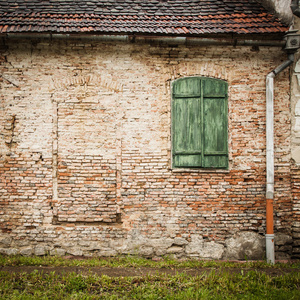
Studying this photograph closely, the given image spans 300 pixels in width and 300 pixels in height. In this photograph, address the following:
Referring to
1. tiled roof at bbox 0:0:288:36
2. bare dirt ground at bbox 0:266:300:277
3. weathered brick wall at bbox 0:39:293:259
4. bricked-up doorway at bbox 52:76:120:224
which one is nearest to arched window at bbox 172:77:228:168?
weathered brick wall at bbox 0:39:293:259

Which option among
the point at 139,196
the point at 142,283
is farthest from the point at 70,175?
the point at 142,283

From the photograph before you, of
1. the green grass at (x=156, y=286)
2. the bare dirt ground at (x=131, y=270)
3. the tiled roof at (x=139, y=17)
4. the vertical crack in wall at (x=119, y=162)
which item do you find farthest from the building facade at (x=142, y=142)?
the green grass at (x=156, y=286)

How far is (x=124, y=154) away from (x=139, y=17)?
9.97 ft

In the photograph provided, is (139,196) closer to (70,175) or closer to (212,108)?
(70,175)

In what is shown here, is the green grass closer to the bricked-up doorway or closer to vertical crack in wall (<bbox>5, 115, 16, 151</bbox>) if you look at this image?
the bricked-up doorway

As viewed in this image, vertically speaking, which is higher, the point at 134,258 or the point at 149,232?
the point at 149,232

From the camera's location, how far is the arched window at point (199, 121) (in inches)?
245

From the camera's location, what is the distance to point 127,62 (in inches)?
248

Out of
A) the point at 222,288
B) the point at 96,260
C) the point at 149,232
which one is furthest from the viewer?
the point at 149,232

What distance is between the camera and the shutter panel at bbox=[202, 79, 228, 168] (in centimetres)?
625

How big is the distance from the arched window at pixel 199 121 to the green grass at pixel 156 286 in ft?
7.48

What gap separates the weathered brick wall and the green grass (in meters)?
1.15

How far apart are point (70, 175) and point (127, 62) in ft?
9.05

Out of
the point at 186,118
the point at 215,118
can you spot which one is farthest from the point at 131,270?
the point at 215,118
